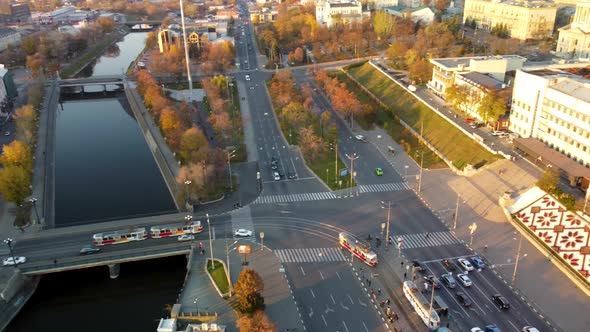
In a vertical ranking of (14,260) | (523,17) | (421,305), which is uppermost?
(523,17)

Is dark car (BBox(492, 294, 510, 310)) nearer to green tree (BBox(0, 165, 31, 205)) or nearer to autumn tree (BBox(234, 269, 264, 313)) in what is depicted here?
autumn tree (BBox(234, 269, 264, 313))

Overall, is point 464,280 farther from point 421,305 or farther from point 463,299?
point 421,305

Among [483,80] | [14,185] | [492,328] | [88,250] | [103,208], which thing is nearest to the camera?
[492,328]

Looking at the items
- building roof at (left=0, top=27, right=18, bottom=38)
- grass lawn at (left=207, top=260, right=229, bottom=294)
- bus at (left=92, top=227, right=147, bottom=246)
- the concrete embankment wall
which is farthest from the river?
building roof at (left=0, top=27, right=18, bottom=38)

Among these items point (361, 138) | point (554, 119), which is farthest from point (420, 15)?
point (554, 119)

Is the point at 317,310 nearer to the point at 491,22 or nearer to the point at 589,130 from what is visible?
the point at 589,130

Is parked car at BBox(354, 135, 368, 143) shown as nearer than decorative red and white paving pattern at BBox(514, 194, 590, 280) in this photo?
No
